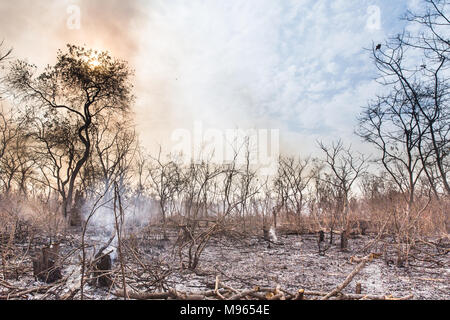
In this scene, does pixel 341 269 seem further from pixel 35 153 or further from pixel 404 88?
pixel 35 153

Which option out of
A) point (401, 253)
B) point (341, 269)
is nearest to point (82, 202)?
point (341, 269)

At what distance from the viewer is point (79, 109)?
52.4ft

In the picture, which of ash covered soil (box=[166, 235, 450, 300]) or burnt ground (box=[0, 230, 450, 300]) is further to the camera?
ash covered soil (box=[166, 235, 450, 300])

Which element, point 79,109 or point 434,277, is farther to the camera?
point 79,109

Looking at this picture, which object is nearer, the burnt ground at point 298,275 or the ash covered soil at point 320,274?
the burnt ground at point 298,275
